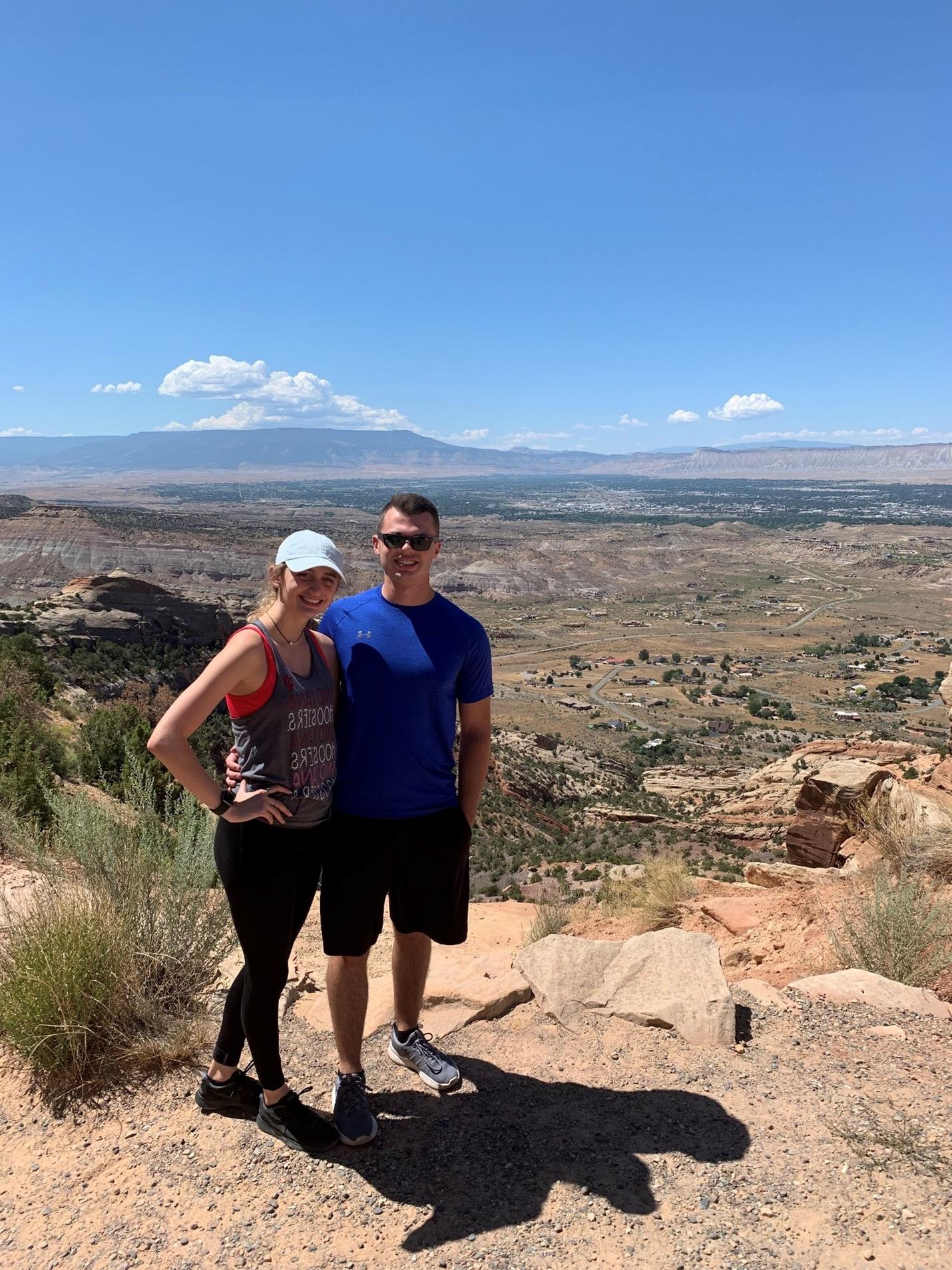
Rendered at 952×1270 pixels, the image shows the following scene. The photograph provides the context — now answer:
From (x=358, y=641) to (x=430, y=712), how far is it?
0.39 metres

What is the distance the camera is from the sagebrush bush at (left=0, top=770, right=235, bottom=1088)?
319 cm

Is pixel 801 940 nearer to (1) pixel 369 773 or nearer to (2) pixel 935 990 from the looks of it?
(2) pixel 935 990

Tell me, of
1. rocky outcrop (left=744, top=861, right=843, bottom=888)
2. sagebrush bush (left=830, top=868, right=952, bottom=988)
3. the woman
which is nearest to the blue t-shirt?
the woman

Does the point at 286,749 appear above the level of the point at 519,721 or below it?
above

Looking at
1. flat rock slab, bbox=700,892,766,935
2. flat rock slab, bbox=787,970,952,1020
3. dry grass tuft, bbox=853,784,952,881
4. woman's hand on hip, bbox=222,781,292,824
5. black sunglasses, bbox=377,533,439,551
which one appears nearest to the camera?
woman's hand on hip, bbox=222,781,292,824

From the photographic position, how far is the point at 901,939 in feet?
15.1

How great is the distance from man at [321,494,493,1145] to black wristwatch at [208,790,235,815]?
0.44 meters

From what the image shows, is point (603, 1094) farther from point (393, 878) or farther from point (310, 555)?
point (310, 555)

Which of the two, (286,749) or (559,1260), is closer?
(559,1260)

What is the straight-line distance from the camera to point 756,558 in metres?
135

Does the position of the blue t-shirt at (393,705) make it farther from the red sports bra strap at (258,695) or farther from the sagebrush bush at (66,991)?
the sagebrush bush at (66,991)

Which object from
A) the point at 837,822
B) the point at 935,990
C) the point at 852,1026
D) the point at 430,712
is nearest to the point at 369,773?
the point at 430,712

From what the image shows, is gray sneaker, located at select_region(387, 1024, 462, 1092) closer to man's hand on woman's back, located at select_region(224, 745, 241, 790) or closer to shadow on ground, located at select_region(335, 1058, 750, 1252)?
shadow on ground, located at select_region(335, 1058, 750, 1252)

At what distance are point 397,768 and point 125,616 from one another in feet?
91.4
